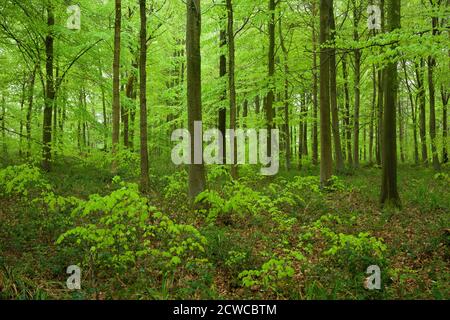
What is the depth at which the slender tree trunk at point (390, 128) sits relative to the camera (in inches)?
369

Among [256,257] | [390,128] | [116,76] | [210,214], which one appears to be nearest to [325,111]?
[390,128]

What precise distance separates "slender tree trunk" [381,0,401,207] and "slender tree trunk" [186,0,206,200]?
545 centimetres

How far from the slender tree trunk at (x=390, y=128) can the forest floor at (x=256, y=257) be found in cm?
61

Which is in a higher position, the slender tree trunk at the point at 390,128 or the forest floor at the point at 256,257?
the slender tree trunk at the point at 390,128

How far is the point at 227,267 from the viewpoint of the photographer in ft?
20.3

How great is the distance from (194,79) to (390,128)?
5907 mm

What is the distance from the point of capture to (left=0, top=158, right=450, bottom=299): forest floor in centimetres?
512

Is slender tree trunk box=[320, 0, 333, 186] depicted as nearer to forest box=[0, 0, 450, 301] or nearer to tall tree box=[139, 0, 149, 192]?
forest box=[0, 0, 450, 301]

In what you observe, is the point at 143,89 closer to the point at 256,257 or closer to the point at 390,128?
the point at 256,257

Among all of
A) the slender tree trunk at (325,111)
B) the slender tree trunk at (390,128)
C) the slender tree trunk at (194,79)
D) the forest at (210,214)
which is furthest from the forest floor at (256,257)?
the slender tree trunk at (325,111)

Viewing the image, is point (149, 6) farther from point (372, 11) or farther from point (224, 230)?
point (224, 230)

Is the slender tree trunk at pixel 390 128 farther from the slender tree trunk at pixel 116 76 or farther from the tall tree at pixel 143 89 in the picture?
the slender tree trunk at pixel 116 76
